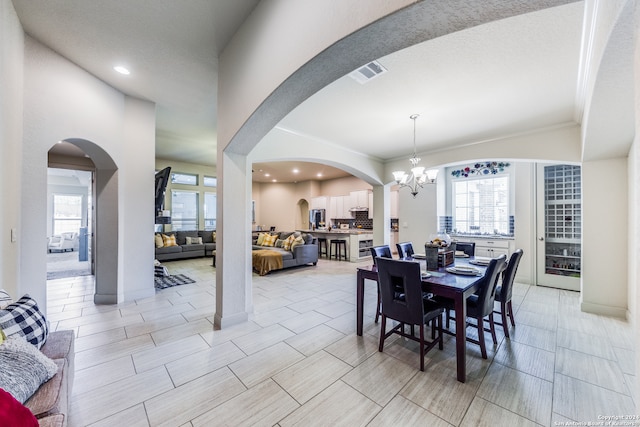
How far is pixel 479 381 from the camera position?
204 centimetres

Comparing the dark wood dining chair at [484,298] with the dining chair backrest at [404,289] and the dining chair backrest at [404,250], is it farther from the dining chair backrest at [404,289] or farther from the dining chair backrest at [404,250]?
the dining chair backrest at [404,250]

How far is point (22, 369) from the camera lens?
1.19 meters

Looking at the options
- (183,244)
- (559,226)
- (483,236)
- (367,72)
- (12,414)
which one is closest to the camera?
(12,414)

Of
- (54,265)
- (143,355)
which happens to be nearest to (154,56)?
Answer: (143,355)

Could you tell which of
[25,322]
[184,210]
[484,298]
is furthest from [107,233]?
[184,210]

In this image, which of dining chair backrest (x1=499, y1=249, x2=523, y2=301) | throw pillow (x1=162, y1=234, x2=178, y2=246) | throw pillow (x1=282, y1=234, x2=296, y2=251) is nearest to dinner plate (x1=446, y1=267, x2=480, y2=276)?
dining chair backrest (x1=499, y1=249, x2=523, y2=301)

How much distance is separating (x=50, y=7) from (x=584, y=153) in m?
5.94

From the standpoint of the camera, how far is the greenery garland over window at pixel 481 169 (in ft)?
17.7

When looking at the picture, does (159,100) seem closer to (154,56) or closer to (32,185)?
(154,56)

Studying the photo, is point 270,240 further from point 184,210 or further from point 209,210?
point 184,210

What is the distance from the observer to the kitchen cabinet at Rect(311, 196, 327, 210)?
408 inches

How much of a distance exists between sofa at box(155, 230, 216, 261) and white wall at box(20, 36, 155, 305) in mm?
3613

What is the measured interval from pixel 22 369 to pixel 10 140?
84.0 inches

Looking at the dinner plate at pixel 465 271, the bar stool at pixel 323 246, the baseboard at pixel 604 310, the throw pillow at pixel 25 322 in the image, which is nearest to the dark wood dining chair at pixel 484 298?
the dinner plate at pixel 465 271
